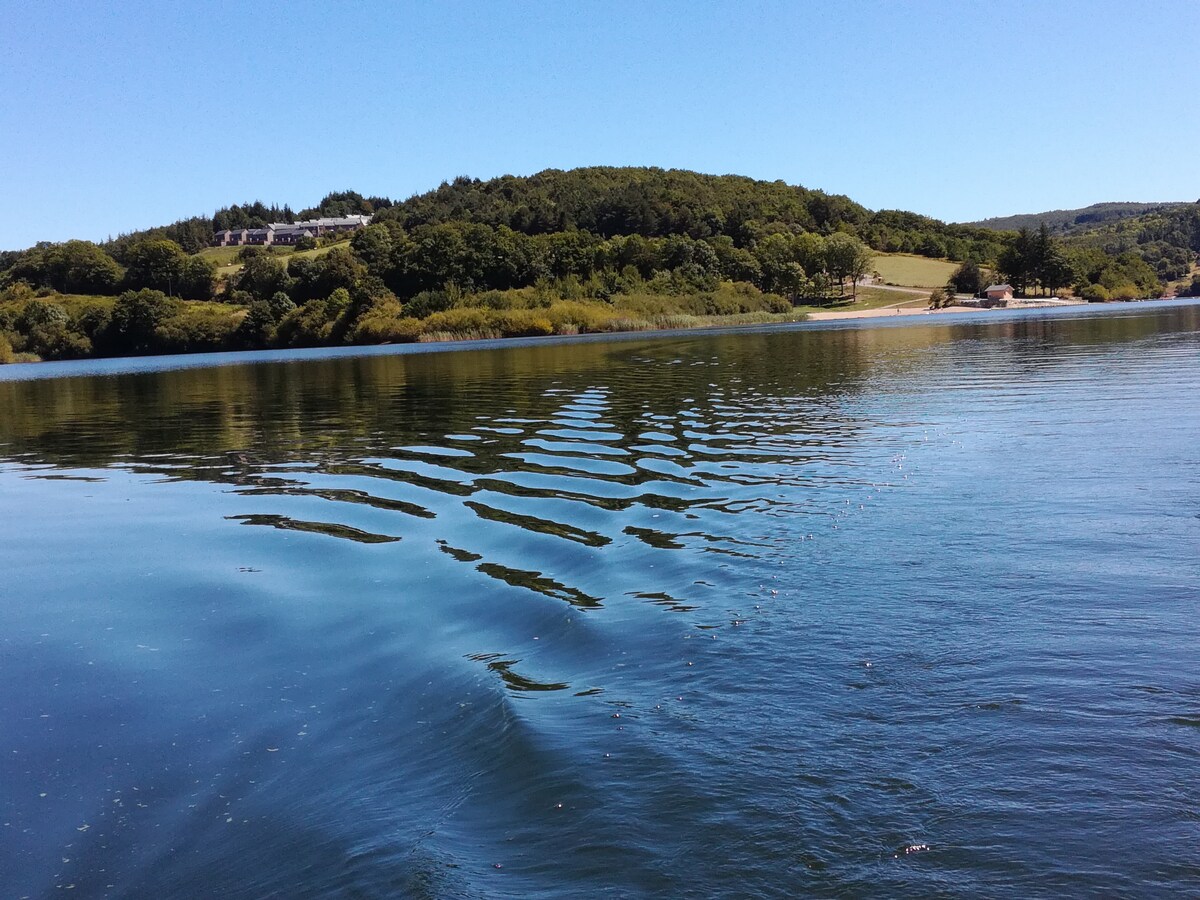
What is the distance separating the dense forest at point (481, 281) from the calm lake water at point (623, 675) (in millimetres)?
100627

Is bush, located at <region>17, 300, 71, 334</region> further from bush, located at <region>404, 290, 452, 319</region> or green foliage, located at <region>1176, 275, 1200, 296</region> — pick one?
green foliage, located at <region>1176, 275, 1200, 296</region>

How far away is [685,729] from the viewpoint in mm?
6359

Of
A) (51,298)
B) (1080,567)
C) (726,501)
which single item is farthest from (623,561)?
(51,298)

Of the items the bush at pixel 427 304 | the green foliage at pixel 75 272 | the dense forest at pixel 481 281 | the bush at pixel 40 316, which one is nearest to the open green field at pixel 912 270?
the dense forest at pixel 481 281

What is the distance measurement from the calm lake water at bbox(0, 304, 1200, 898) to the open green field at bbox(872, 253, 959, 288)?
159565 millimetres

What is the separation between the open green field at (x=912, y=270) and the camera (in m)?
169

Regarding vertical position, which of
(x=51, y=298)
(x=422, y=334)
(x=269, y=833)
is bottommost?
(x=269, y=833)

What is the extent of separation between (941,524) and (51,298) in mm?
167156

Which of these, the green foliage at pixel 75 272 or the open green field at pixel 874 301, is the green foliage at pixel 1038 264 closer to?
the open green field at pixel 874 301

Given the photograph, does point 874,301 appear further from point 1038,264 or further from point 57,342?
point 57,342

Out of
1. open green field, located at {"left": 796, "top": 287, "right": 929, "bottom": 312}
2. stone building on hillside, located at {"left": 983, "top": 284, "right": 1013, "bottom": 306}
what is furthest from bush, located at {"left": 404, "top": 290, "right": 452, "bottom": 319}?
stone building on hillside, located at {"left": 983, "top": 284, "right": 1013, "bottom": 306}

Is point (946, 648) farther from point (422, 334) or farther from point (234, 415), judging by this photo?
point (422, 334)

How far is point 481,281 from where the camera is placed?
134m

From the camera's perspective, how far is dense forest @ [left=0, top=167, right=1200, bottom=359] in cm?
12419
